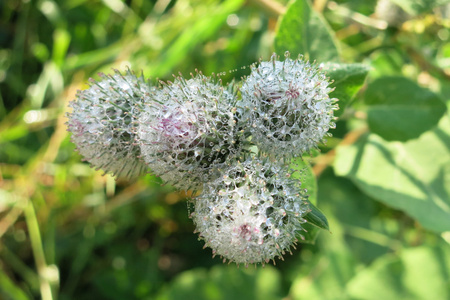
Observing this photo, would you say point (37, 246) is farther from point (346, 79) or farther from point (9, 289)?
point (346, 79)

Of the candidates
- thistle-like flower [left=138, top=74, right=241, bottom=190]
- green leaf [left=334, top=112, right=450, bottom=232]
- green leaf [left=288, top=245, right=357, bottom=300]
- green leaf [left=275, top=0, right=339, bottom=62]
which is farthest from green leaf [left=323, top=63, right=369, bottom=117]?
green leaf [left=288, top=245, right=357, bottom=300]

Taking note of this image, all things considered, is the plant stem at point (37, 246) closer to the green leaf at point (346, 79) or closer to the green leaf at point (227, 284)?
the green leaf at point (227, 284)

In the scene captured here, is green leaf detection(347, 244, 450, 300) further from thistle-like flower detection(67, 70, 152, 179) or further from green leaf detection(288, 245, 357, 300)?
thistle-like flower detection(67, 70, 152, 179)

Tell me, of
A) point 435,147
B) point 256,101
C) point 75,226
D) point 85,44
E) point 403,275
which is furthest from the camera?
point 85,44

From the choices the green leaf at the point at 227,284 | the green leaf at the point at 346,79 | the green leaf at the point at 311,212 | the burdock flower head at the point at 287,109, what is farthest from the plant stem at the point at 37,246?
the green leaf at the point at 346,79

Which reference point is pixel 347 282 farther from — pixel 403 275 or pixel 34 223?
pixel 34 223

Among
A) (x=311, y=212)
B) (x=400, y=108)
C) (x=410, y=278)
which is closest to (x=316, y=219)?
(x=311, y=212)

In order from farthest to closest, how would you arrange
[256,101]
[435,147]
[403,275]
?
[403,275]
[435,147]
[256,101]

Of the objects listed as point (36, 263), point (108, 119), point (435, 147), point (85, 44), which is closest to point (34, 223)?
point (36, 263)
